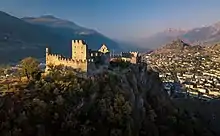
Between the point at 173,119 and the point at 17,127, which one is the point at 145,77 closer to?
the point at 173,119

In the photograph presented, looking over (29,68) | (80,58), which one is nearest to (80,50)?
(80,58)

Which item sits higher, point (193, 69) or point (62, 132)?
point (193, 69)

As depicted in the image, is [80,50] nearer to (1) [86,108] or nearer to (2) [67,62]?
(2) [67,62]

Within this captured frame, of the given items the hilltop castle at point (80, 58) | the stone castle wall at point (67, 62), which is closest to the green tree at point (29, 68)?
the stone castle wall at point (67, 62)

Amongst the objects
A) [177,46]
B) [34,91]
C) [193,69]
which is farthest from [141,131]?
[177,46]

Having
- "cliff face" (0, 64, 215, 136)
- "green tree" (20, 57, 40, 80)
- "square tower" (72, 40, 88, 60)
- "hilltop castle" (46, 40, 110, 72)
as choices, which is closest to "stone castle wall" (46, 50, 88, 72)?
"hilltop castle" (46, 40, 110, 72)

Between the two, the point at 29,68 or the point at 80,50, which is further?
the point at 80,50

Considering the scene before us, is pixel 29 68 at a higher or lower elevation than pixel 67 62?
lower
